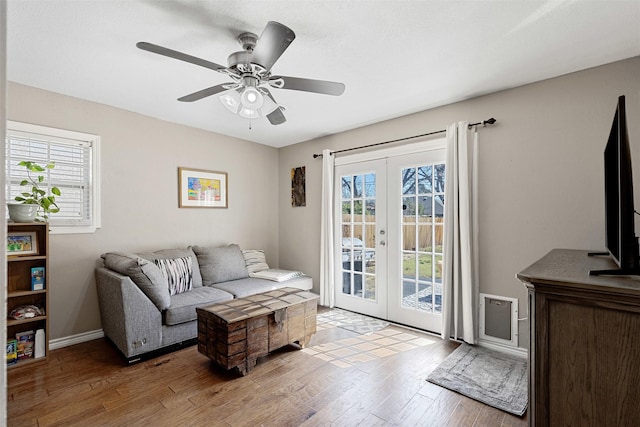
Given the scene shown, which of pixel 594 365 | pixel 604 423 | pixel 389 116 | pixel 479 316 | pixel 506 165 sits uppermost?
pixel 389 116

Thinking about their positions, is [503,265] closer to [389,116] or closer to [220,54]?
[389,116]

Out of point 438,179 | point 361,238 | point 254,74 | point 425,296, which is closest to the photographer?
point 254,74

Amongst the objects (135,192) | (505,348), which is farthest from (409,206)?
(135,192)

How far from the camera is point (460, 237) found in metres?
2.91

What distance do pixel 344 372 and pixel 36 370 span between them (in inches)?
97.2

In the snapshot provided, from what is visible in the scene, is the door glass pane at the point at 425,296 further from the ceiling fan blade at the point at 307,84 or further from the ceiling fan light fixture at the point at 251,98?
the ceiling fan light fixture at the point at 251,98

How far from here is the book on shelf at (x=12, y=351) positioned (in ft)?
7.95

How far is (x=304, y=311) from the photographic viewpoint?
9.37ft

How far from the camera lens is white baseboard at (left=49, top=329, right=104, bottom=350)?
2829mm

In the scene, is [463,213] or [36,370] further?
[463,213]

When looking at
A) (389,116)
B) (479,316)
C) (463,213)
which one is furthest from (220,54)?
(479,316)

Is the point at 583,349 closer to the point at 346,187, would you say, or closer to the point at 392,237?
the point at 392,237

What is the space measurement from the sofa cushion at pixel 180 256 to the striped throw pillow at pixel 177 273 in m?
0.05

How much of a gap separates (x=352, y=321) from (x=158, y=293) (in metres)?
2.11
